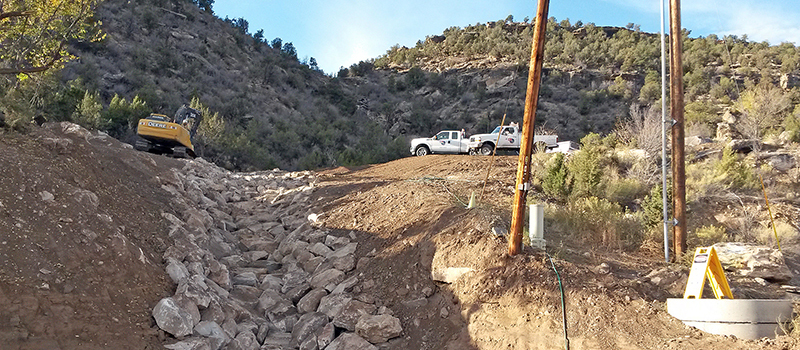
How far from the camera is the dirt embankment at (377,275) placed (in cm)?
627

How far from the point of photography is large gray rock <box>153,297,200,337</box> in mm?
6727

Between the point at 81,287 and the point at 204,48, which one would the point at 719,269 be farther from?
the point at 204,48

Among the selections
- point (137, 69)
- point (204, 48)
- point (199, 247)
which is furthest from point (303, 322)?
point (204, 48)

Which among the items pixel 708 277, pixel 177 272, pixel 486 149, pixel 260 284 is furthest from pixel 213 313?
pixel 486 149

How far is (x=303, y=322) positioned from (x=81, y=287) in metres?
3.05

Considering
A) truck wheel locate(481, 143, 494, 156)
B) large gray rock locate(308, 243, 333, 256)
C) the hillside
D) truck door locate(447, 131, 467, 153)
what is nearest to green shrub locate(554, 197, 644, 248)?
large gray rock locate(308, 243, 333, 256)

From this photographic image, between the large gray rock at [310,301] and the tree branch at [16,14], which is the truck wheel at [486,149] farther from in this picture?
the tree branch at [16,14]

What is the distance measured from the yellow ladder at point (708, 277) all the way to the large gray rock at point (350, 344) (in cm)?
428

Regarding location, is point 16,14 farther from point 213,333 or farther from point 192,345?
point 192,345

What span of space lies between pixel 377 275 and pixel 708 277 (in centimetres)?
494

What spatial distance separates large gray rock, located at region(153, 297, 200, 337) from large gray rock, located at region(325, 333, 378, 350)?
1914 millimetres

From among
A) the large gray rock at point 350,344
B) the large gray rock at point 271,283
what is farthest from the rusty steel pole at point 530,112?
the large gray rock at point 271,283

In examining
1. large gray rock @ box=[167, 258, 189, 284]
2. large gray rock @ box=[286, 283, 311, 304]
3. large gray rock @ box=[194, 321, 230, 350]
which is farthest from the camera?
large gray rock @ box=[286, 283, 311, 304]

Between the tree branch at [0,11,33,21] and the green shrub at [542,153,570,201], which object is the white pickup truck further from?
the tree branch at [0,11,33,21]
